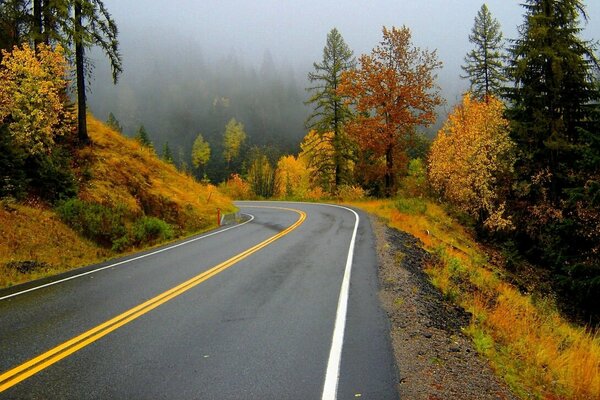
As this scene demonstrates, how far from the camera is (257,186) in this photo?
72.4 meters

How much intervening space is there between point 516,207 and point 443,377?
19.0 meters

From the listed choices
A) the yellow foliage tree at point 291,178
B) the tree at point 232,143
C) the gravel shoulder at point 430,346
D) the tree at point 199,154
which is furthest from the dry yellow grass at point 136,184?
the tree at point 232,143

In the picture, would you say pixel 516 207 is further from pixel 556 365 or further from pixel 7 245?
pixel 7 245

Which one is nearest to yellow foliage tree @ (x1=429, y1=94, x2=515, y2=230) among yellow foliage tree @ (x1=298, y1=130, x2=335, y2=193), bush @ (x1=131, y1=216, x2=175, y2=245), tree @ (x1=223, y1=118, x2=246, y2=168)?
yellow foliage tree @ (x1=298, y1=130, x2=335, y2=193)

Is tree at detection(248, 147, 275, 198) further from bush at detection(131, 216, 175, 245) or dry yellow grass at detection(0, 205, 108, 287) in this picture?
dry yellow grass at detection(0, 205, 108, 287)

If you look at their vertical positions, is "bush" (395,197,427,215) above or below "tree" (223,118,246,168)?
below

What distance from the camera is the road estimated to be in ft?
15.0

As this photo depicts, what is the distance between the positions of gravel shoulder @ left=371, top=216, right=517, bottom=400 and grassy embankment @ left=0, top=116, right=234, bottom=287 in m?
9.58

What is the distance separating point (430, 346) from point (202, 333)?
130 inches

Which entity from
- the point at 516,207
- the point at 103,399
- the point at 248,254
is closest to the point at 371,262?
the point at 248,254

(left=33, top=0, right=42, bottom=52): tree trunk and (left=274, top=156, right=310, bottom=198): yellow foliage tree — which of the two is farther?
(left=274, top=156, right=310, bottom=198): yellow foliage tree

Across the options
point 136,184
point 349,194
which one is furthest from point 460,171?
point 136,184

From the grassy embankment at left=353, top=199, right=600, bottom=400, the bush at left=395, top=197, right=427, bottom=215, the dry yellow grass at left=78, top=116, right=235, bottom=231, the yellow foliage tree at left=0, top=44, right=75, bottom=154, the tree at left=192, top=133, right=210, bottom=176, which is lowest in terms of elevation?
the grassy embankment at left=353, top=199, right=600, bottom=400

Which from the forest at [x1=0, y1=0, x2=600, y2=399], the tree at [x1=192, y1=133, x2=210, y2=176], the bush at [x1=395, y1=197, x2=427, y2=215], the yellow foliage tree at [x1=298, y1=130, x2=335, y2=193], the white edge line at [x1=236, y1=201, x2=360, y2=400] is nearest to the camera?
the white edge line at [x1=236, y1=201, x2=360, y2=400]
